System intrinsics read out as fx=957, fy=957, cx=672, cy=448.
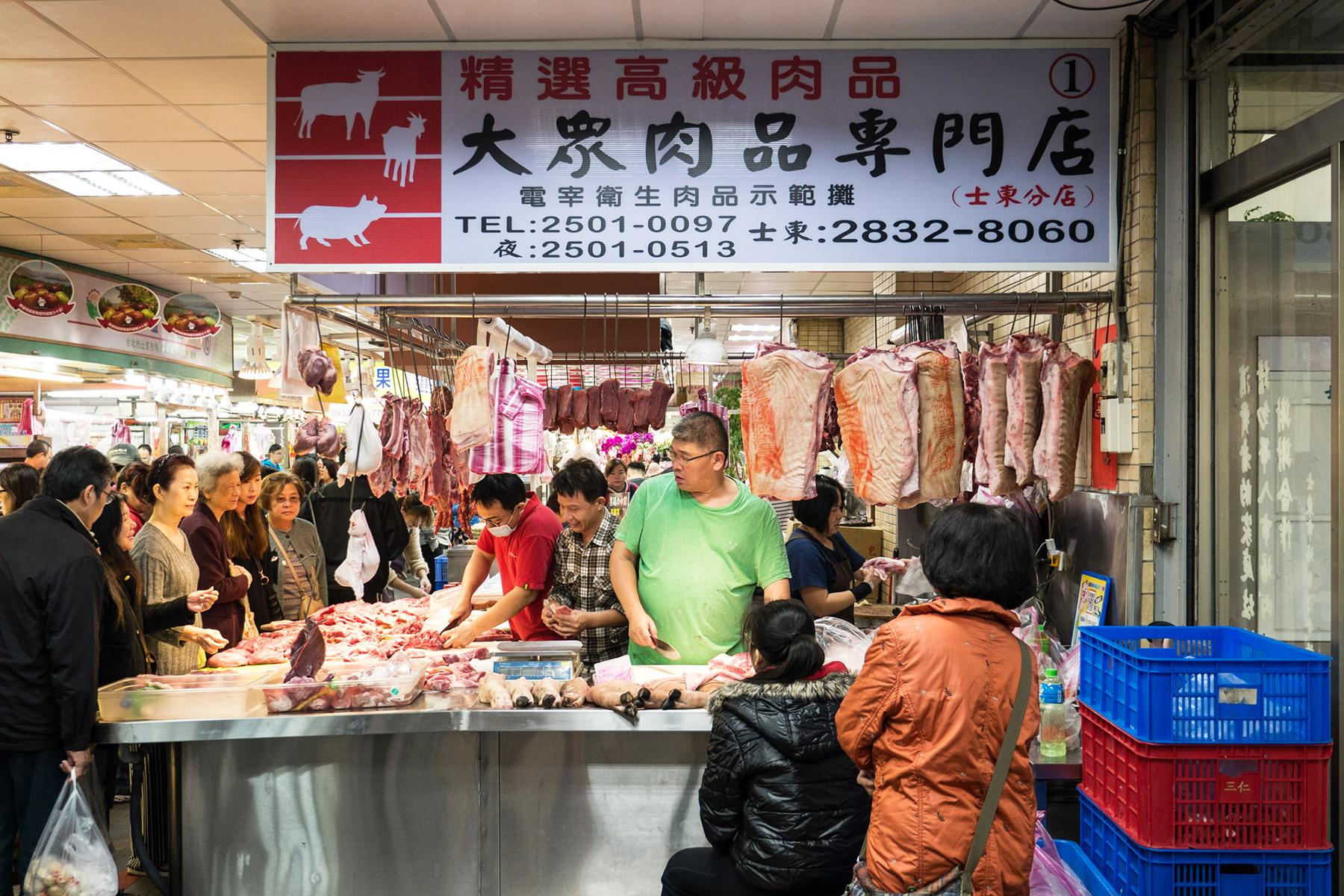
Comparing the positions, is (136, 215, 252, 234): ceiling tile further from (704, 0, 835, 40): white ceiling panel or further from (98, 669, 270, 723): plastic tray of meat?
(704, 0, 835, 40): white ceiling panel

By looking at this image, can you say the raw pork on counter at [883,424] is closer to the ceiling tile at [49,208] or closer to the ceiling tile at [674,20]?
the ceiling tile at [674,20]

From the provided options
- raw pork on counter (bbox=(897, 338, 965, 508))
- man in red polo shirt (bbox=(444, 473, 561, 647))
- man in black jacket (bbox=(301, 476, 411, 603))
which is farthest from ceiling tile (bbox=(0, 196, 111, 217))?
raw pork on counter (bbox=(897, 338, 965, 508))

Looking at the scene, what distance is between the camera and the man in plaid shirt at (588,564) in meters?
5.11

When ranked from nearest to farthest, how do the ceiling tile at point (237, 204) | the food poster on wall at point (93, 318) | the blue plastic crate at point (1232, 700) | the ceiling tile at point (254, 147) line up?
the blue plastic crate at point (1232, 700), the ceiling tile at point (254, 147), the ceiling tile at point (237, 204), the food poster on wall at point (93, 318)

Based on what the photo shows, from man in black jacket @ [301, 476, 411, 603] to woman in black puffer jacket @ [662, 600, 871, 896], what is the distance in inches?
230

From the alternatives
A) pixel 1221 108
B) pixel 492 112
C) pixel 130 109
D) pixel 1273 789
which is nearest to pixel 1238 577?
pixel 1273 789

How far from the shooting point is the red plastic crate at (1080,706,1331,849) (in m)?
2.96

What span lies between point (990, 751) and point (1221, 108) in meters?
3.11

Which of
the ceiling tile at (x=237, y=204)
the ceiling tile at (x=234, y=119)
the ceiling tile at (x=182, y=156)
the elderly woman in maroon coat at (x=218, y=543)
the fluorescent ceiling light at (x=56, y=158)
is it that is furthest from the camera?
the ceiling tile at (x=237, y=204)

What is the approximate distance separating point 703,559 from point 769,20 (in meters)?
2.42

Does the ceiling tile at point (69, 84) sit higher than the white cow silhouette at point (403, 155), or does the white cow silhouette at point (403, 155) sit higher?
the ceiling tile at point (69, 84)

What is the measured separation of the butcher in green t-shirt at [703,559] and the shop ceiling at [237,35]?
1.80 m

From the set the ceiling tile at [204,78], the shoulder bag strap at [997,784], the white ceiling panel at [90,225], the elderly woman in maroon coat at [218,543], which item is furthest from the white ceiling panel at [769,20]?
the white ceiling panel at [90,225]

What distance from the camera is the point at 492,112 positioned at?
4363 millimetres
